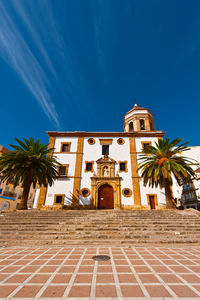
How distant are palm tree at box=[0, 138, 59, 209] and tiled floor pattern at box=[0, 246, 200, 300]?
10988 millimetres

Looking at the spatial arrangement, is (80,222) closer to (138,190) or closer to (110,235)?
(110,235)

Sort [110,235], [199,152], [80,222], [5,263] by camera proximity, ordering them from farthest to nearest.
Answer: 1. [199,152]
2. [80,222]
3. [110,235]
4. [5,263]

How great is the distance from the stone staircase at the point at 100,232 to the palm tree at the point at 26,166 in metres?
5.00

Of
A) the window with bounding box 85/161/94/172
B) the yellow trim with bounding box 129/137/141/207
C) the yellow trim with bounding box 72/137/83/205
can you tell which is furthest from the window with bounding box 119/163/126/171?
the yellow trim with bounding box 72/137/83/205

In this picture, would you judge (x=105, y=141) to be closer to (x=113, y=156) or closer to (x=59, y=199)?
(x=113, y=156)

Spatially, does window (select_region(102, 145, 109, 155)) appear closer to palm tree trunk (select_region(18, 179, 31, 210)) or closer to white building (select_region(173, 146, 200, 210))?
palm tree trunk (select_region(18, 179, 31, 210))

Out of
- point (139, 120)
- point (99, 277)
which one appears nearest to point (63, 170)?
point (139, 120)

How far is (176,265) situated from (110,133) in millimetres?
18776

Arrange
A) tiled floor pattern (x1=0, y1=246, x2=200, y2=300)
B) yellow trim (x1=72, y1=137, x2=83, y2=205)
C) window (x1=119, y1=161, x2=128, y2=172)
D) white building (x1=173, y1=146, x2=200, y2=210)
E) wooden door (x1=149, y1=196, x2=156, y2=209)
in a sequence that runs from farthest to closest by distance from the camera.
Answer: white building (x1=173, y1=146, x2=200, y2=210)
window (x1=119, y1=161, x2=128, y2=172)
yellow trim (x1=72, y1=137, x2=83, y2=205)
wooden door (x1=149, y1=196, x2=156, y2=209)
tiled floor pattern (x1=0, y1=246, x2=200, y2=300)

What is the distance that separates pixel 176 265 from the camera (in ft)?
13.4

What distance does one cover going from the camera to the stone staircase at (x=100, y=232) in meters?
6.82

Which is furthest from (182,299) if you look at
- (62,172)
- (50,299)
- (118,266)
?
(62,172)

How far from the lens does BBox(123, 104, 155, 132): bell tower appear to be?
78.2 feet

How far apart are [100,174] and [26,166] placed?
30.1 ft
